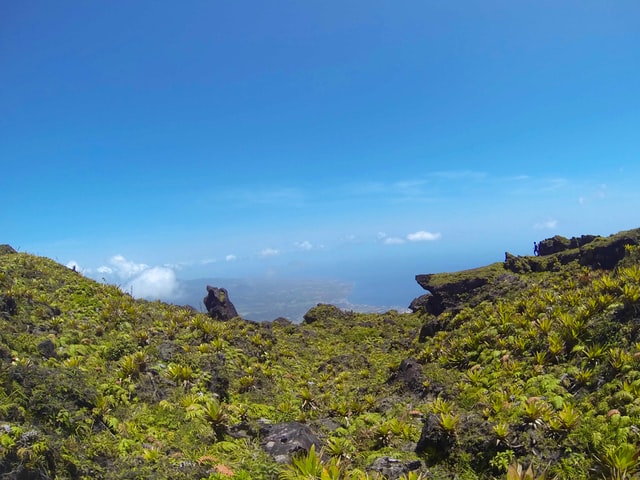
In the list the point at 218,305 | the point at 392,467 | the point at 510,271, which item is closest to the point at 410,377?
the point at 392,467

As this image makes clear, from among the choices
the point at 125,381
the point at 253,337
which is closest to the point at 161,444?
the point at 125,381

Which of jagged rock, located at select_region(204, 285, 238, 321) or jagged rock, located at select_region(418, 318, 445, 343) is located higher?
jagged rock, located at select_region(204, 285, 238, 321)

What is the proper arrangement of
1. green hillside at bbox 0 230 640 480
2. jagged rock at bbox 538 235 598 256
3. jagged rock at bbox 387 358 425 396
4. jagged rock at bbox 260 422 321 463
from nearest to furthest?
green hillside at bbox 0 230 640 480
jagged rock at bbox 260 422 321 463
jagged rock at bbox 387 358 425 396
jagged rock at bbox 538 235 598 256

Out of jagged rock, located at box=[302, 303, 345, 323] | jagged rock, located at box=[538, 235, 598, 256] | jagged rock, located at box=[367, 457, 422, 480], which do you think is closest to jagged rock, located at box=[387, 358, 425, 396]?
jagged rock, located at box=[367, 457, 422, 480]

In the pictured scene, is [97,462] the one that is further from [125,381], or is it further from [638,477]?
[638,477]

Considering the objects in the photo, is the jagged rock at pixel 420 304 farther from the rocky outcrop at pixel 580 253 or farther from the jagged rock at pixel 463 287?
the rocky outcrop at pixel 580 253

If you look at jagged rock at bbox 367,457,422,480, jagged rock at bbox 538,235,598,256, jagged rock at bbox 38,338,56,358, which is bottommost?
jagged rock at bbox 367,457,422,480

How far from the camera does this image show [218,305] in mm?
33219

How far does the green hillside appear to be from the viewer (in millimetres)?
8516

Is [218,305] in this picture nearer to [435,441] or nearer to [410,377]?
[410,377]

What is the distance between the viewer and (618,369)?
1088 cm

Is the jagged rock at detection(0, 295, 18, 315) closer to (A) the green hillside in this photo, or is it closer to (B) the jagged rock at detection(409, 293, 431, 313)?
(A) the green hillside

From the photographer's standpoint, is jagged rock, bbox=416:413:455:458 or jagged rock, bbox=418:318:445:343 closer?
jagged rock, bbox=416:413:455:458

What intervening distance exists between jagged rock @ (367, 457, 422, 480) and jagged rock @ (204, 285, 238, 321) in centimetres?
2483
